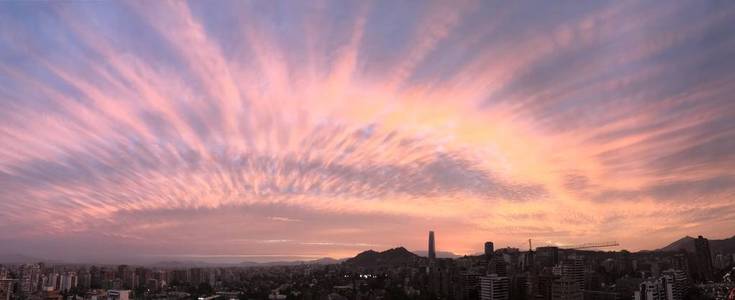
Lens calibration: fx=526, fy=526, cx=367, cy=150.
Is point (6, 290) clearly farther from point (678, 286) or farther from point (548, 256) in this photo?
point (548, 256)

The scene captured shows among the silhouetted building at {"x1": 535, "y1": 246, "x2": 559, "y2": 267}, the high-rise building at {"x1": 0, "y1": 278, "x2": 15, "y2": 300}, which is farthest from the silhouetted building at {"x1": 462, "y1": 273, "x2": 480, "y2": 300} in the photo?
the high-rise building at {"x1": 0, "y1": 278, "x2": 15, "y2": 300}

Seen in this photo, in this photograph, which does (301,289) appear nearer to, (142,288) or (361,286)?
(361,286)

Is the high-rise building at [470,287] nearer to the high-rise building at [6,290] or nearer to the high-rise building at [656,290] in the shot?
the high-rise building at [656,290]

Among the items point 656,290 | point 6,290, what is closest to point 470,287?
point 656,290

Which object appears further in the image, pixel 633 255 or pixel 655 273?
pixel 633 255

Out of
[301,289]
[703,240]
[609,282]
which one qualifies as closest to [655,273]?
[609,282]
